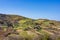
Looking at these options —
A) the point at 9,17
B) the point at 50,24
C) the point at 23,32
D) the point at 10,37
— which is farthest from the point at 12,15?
the point at 10,37

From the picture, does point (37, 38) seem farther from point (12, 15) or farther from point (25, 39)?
point (12, 15)

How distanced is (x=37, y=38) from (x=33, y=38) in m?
0.72

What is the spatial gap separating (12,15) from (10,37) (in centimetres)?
2324

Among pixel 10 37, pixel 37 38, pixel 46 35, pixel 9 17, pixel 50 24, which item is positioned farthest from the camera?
pixel 9 17

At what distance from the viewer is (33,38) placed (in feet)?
102

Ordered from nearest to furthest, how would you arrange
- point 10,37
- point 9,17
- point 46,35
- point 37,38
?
point 10,37, point 37,38, point 46,35, point 9,17

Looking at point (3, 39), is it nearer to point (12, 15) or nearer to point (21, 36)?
point (21, 36)

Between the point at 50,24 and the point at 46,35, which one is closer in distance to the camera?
the point at 46,35

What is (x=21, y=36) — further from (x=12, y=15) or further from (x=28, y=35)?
(x=12, y=15)

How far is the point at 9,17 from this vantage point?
50062 millimetres

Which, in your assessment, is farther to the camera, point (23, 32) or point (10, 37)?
point (23, 32)

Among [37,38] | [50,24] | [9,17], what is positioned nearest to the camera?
[37,38]

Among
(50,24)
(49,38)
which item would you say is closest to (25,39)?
(49,38)

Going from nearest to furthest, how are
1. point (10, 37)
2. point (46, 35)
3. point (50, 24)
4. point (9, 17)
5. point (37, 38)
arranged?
point (10, 37) < point (37, 38) < point (46, 35) < point (50, 24) < point (9, 17)
